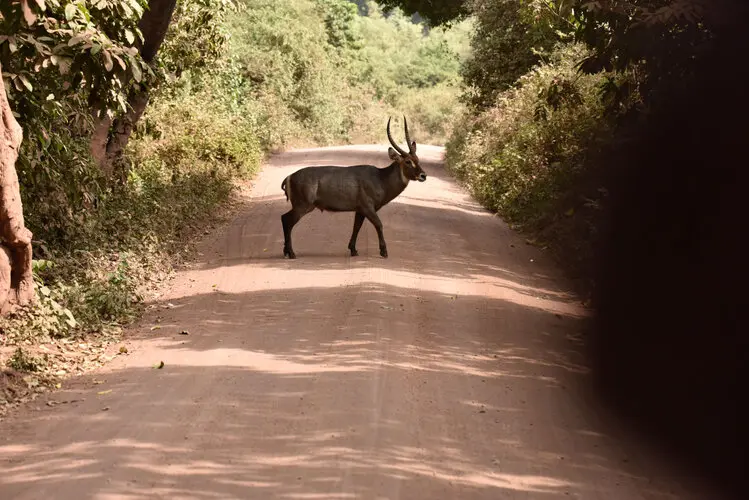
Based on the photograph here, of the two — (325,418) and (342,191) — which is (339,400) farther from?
(342,191)

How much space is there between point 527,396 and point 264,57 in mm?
29008

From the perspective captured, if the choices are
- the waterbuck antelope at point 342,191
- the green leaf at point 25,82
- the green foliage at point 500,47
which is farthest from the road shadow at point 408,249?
the green foliage at point 500,47

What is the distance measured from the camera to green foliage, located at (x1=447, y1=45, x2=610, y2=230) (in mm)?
16203

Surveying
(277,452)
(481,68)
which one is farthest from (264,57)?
(277,452)

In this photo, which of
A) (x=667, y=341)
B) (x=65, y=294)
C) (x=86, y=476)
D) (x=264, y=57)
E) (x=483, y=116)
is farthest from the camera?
(x=264, y=57)

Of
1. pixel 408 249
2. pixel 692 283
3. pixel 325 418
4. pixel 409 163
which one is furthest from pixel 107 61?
pixel 408 249

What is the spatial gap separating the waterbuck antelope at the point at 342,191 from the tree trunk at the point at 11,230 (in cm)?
520

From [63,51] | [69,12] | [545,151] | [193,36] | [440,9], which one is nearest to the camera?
[69,12]

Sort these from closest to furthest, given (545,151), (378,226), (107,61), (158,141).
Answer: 1. (107,61)
2. (378,226)
3. (545,151)
4. (158,141)

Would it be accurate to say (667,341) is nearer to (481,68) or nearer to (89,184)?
(89,184)

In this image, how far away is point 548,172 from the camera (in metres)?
18.2

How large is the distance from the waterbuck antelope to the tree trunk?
5.20 meters

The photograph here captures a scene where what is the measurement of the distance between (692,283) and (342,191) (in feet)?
21.0

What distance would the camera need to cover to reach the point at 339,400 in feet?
26.3
